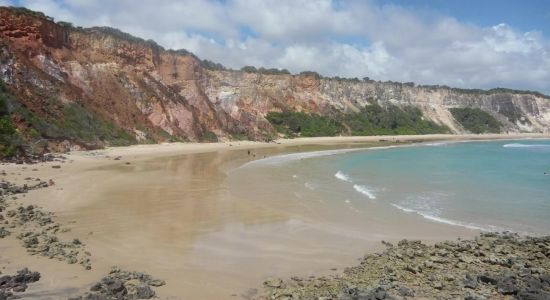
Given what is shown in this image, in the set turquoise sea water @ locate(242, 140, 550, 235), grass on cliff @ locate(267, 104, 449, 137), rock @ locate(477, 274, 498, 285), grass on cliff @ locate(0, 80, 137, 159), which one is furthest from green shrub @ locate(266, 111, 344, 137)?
rock @ locate(477, 274, 498, 285)

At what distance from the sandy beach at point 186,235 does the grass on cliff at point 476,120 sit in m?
100.0

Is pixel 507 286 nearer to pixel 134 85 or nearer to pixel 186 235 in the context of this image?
pixel 186 235

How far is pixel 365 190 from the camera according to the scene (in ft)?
70.1

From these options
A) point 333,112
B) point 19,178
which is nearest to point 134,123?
point 19,178

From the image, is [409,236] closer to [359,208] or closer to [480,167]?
[359,208]

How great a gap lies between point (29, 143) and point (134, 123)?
49.4ft

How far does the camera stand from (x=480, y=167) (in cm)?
3362

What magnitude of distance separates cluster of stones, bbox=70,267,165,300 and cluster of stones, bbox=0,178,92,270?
Answer: 3.27 feet

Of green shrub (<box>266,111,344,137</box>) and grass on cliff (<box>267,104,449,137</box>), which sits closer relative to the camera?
green shrub (<box>266,111,344,137</box>)

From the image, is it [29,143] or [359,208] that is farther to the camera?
[29,143]

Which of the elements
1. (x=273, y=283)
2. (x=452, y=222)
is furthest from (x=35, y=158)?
(x=452, y=222)

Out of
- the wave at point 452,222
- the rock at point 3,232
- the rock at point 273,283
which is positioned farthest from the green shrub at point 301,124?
the rock at point 273,283

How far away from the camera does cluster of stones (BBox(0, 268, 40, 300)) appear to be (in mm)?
7408

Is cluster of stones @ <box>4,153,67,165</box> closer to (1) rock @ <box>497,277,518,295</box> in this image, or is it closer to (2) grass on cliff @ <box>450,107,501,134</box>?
(1) rock @ <box>497,277,518,295</box>
